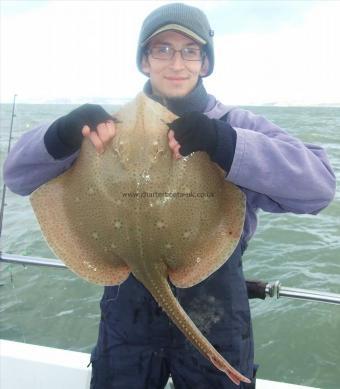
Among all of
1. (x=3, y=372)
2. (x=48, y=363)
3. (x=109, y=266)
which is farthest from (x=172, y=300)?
(x=3, y=372)

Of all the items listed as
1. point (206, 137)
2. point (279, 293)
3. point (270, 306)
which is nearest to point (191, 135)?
point (206, 137)

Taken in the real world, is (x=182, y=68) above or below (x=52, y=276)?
above

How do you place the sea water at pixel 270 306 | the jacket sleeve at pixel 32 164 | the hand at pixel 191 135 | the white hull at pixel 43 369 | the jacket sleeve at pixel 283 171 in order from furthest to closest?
the sea water at pixel 270 306, the white hull at pixel 43 369, the jacket sleeve at pixel 32 164, the jacket sleeve at pixel 283 171, the hand at pixel 191 135

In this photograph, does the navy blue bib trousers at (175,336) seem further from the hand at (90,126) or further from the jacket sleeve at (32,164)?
the hand at (90,126)

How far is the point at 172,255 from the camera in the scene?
82.7 inches

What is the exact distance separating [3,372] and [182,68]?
2.76 m

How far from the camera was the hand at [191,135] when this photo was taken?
1.91 m

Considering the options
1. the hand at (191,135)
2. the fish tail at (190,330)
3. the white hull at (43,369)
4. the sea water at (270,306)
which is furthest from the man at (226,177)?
the sea water at (270,306)

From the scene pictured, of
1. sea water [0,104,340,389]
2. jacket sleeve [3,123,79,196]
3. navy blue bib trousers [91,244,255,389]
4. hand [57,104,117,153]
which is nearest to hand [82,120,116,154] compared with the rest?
hand [57,104,117,153]

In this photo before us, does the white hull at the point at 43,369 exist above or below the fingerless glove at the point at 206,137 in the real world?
below

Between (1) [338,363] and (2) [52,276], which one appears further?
(2) [52,276]

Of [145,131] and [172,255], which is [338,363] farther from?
[145,131]

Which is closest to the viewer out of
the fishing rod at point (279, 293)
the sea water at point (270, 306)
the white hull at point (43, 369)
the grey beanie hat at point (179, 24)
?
the grey beanie hat at point (179, 24)

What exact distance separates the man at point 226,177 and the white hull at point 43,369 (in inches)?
34.0
